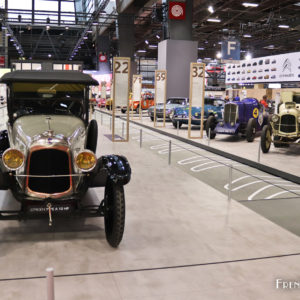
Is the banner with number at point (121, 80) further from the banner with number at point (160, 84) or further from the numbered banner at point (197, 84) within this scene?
the banner with number at point (160, 84)

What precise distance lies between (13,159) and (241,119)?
9659 millimetres

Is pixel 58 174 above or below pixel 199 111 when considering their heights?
below

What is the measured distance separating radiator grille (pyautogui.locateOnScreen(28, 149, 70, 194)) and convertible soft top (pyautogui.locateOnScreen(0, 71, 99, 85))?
4.44 ft

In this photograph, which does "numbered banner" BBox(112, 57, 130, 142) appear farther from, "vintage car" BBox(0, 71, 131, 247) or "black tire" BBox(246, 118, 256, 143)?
"vintage car" BBox(0, 71, 131, 247)

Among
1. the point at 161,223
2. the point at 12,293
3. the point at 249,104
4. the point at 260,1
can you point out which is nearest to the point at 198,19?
the point at 260,1

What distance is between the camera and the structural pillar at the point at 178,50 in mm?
18812

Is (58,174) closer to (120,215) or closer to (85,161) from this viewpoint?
(85,161)

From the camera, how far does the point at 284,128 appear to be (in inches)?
392

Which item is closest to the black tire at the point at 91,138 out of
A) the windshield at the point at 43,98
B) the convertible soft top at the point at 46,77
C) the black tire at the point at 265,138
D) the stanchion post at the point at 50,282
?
the windshield at the point at 43,98

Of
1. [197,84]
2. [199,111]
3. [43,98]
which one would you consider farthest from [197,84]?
[43,98]

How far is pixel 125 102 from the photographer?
11.7 m

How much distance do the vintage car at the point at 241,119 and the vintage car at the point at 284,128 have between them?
183 cm

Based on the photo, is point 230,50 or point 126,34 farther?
point 126,34

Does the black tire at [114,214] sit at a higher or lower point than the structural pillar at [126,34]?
lower
